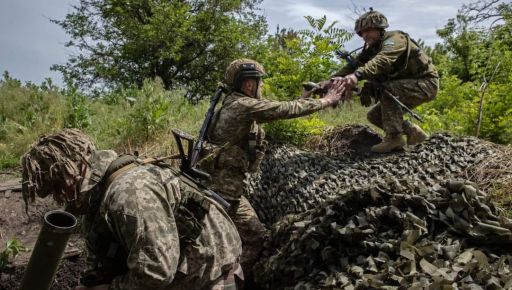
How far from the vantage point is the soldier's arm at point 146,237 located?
8.40 feet

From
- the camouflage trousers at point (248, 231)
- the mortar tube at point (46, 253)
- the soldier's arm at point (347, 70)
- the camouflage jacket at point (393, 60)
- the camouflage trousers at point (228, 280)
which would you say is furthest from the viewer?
the soldier's arm at point (347, 70)

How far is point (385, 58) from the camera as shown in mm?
5578

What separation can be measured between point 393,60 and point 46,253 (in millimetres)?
4204

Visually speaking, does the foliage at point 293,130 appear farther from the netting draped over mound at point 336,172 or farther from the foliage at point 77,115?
the foliage at point 77,115

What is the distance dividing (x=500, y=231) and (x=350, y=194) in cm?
122

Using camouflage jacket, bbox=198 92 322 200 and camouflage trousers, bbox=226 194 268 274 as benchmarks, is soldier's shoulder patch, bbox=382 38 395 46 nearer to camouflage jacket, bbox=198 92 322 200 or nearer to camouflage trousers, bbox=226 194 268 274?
camouflage jacket, bbox=198 92 322 200

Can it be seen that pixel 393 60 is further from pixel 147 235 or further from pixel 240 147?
pixel 147 235

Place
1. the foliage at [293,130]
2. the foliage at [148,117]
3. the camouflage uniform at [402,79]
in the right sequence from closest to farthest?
the camouflage uniform at [402,79], the foliage at [293,130], the foliage at [148,117]

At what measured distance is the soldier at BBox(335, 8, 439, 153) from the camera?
575 cm

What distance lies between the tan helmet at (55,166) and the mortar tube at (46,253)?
0.15m

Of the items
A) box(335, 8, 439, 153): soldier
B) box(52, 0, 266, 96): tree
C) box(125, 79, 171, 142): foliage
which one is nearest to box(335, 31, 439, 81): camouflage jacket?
box(335, 8, 439, 153): soldier

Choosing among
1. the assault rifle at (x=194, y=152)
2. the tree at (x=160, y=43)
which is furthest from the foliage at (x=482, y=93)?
the tree at (x=160, y=43)

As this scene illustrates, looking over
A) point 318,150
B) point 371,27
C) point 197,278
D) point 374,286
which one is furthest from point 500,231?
point 318,150

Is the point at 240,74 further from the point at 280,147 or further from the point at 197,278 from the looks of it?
the point at 197,278
